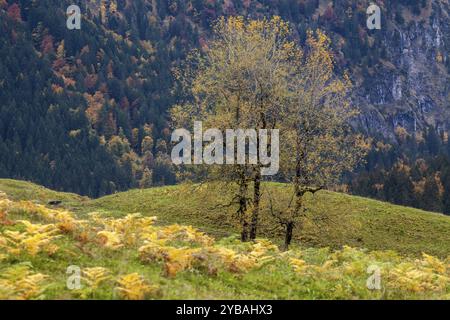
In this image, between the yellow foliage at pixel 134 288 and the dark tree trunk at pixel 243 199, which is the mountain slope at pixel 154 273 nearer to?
the yellow foliage at pixel 134 288

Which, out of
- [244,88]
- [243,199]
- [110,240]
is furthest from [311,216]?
[110,240]

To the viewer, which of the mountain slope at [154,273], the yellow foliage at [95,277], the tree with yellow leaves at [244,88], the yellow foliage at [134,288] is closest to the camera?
the yellow foliage at [134,288]

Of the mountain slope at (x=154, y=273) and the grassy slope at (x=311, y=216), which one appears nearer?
the mountain slope at (x=154, y=273)

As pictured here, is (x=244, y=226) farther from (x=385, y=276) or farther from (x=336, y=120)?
(x=385, y=276)

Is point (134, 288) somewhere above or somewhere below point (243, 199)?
below

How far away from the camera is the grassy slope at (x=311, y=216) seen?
5253 centimetres

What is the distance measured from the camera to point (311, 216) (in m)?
49.8

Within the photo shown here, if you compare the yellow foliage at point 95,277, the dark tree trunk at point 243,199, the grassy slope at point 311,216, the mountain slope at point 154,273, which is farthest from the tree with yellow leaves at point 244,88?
the yellow foliage at point 95,277

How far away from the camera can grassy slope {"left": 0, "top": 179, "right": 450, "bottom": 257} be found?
52531 mm

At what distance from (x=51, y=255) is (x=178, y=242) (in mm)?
8525

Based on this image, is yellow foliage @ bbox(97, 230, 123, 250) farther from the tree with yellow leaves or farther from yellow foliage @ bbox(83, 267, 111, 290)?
the tree with yellow leaves

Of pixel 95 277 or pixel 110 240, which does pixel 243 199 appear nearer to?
pixel 110 240

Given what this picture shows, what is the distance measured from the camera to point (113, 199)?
6419 centimetres
